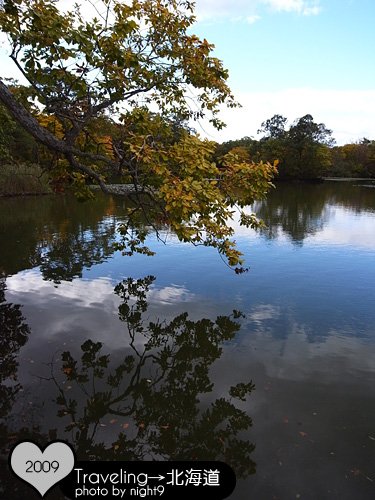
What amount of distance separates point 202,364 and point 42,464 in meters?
4.75

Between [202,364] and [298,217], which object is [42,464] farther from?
[298,217]

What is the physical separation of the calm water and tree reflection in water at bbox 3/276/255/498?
31 millimetres

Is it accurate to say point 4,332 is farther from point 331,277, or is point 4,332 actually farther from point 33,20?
point 331,277

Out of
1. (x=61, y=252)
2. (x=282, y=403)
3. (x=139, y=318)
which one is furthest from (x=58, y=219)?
(x=282, y=403)

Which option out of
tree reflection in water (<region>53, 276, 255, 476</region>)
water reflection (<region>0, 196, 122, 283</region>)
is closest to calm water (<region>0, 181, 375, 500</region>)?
tree reflection in water (<region>53, 276, 255, 476</region>)

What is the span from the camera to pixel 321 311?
1219cm

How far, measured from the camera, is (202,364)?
9.16m

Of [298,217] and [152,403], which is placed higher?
[152,403]

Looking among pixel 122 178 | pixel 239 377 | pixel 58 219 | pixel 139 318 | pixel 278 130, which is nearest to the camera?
pixel 239 377

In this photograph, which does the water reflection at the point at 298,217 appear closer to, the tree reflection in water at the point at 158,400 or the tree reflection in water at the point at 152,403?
the tree reflection in water at the point at 158,400

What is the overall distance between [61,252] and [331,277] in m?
13.6

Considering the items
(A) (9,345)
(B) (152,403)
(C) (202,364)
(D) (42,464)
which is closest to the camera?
(D) (42,464)

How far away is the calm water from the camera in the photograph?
6215 mm

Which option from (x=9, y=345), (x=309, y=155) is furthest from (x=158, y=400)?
(x=309, y=155)
